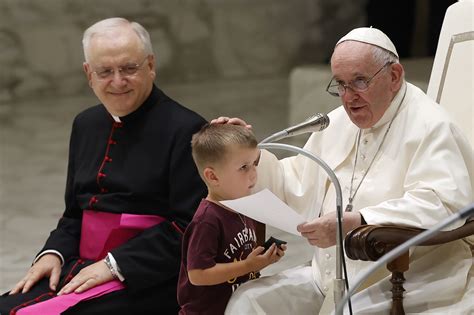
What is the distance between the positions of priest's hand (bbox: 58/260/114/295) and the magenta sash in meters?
0.02

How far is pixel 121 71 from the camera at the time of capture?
4.44 meters

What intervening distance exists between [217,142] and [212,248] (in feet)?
1.25

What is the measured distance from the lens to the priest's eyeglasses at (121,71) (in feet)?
14.5

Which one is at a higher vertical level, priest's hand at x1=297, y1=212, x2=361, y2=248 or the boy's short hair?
the boy's short hair

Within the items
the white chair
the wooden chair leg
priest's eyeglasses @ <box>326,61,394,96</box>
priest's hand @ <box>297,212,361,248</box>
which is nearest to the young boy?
priest's hand @ <box>297,212,361,248</box>

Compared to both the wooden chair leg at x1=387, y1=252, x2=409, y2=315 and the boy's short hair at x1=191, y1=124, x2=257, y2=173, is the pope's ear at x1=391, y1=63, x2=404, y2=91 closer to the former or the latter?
the boy's short hair at x1=191, y1=124, x2=257, y2=173

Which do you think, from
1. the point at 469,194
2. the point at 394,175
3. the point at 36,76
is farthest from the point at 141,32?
the point at 36,76

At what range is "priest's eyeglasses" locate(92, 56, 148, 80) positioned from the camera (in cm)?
443

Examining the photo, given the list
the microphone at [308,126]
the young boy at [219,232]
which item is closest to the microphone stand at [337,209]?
the microphone at [308,126]

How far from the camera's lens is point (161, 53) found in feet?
35.8

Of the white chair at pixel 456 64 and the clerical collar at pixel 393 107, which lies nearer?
the clerical collar at pixel 393 107

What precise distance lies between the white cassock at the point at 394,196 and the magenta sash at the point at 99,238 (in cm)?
67

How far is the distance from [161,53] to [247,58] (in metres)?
0.91

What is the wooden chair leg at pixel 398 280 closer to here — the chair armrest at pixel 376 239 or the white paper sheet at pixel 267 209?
the chair armrest at pixel 376 239
